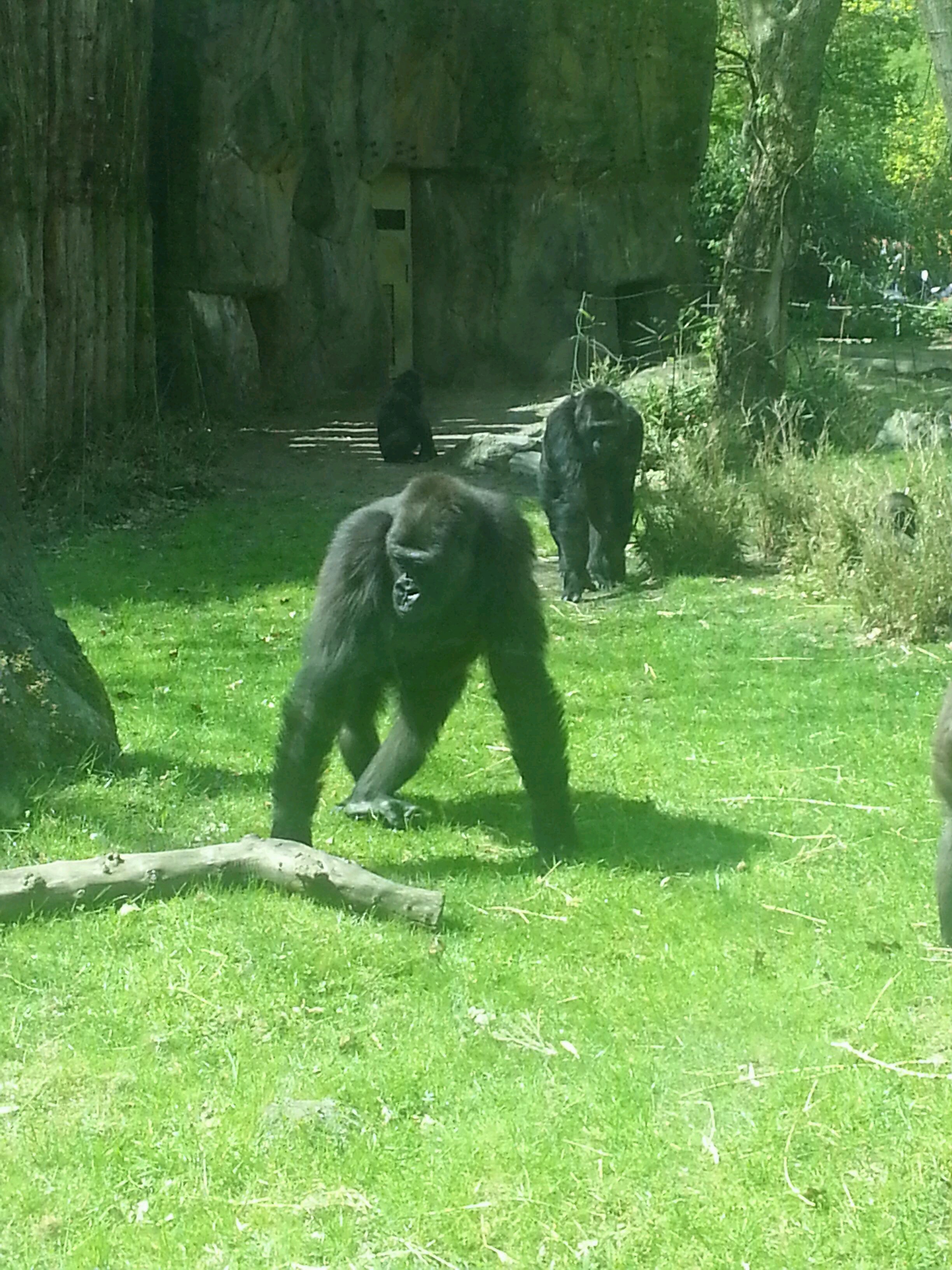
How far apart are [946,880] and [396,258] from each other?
1915 centimetres

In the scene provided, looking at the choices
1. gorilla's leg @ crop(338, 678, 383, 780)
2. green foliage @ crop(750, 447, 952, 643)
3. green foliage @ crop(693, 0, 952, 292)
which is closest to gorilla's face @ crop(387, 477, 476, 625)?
gorilla's leg @ crop(338, 678, 383, 780)

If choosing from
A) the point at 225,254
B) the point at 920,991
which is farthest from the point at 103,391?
the point at 920,991

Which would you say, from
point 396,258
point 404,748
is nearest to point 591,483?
point 404,748

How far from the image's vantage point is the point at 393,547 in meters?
5.41

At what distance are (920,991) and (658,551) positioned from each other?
7.37 m

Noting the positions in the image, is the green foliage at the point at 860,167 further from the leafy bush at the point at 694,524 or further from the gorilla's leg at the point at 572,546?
the gorilla's leg at the point at 572,546

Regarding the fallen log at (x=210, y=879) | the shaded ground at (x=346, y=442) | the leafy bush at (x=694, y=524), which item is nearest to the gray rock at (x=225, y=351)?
the shaded ground at (x=346, y=442)

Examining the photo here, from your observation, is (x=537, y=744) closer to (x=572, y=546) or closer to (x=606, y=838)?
(x=606, y=838)

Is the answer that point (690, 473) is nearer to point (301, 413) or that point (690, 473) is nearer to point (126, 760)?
point (126, 760)

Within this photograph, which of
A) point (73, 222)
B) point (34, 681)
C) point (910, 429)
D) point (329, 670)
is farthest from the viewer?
point (910, 429)

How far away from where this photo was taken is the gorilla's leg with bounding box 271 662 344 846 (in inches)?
218

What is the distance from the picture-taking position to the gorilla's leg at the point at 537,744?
18.8 ft

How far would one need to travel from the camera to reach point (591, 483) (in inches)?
438

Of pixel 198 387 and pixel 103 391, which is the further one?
pixel 198 387
